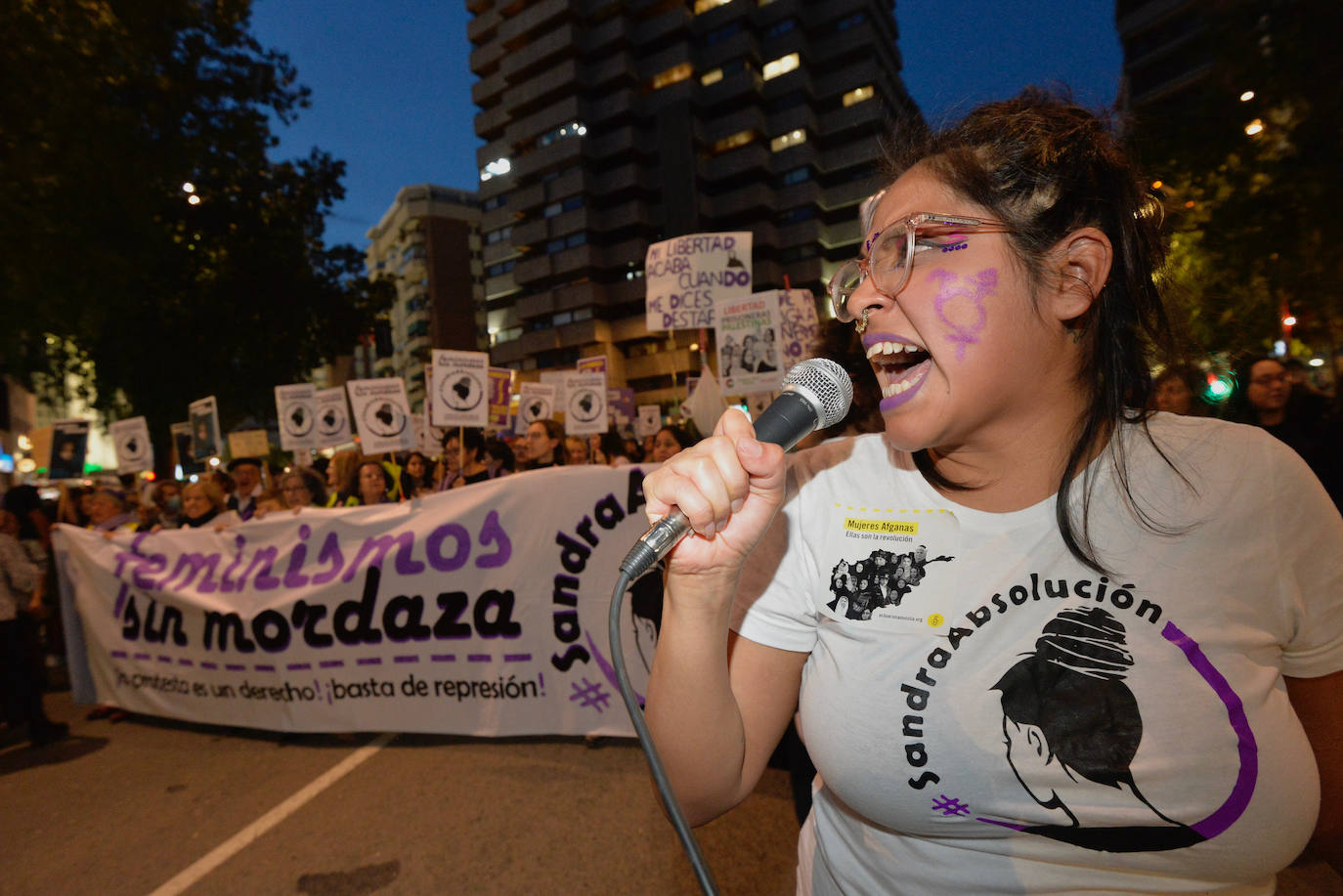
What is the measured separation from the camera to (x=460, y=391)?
7.61 meters

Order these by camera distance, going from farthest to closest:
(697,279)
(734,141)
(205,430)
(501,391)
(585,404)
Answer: (734,141) → (501,391) → (585,404) → (205,430) → (697,279)

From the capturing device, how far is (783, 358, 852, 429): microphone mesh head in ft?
3.79

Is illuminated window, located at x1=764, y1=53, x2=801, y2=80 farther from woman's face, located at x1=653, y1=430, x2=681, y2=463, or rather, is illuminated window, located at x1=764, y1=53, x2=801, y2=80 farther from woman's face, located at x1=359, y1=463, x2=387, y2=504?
woman's face, located at x1=359, y1=463, x2=387, y2=504

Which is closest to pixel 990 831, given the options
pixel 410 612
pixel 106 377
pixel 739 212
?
pixel 410 612

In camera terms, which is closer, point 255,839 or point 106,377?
point 255,839

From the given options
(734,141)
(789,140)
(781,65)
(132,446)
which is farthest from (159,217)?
(781,65)

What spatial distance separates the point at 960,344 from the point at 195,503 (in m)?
7.28

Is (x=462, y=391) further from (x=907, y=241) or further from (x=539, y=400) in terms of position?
(x=907, y=241)

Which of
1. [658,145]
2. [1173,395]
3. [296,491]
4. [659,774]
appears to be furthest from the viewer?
[658,145]

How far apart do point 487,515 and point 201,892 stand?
2318mm

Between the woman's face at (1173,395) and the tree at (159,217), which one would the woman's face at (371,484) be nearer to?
the woman's face at (1173,395)

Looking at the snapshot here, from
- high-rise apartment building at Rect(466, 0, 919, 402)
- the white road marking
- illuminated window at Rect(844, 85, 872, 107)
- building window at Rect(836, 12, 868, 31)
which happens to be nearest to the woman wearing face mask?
the white road marking

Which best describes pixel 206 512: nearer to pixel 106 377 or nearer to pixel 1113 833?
pixel 1113 833

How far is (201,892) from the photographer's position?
3193 mm
